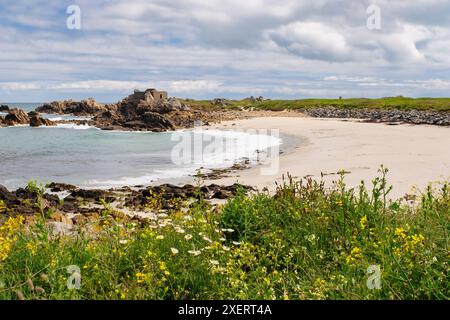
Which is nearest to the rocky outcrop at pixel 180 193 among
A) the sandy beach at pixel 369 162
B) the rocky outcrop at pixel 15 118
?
the sandy beach at pixel 369 162

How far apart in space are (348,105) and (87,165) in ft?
230

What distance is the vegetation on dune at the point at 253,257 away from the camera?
15.3ft

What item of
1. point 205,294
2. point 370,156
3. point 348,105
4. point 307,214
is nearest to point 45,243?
point 205,294

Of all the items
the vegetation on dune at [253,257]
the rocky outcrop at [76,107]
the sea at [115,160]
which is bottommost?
the sea at [115,160]

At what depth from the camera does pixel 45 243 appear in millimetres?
5371

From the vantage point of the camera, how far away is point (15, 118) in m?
68.4

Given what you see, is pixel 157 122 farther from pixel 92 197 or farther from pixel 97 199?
pixel 97 199

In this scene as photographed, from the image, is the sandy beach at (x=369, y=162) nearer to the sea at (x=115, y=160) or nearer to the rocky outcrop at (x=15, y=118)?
the sea at (x=115, y=160)

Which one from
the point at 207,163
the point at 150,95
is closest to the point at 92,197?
the point at 207,163

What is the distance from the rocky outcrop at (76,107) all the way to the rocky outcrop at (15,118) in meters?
20.3

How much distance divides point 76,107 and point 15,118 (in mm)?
34343

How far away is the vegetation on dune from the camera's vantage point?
4.66m

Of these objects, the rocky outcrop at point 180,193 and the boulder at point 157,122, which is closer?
the rocky outcrop at point 180,193
